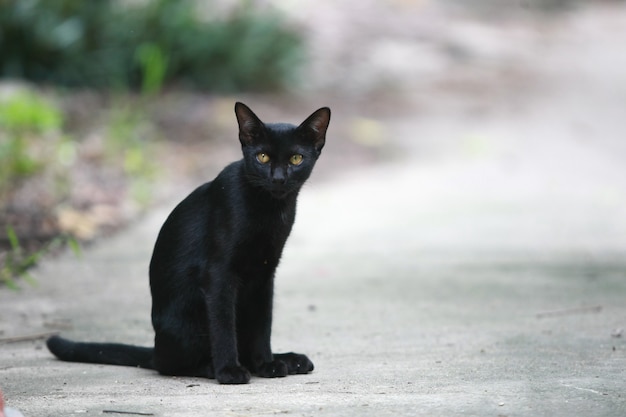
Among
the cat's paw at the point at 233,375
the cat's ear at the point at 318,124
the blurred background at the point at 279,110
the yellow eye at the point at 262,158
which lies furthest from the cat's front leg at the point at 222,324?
the blurred background at the point at 279,110

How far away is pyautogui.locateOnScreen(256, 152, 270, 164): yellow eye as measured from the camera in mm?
3729

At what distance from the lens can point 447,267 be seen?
6.14m

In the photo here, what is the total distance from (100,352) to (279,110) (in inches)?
296

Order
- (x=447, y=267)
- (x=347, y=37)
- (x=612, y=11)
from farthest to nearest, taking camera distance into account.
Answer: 1. (x=612, y=11)
2. (x=347, y=37)
3. (x=447, y=267)

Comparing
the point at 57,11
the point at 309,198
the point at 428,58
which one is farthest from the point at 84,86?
the point at 428,58

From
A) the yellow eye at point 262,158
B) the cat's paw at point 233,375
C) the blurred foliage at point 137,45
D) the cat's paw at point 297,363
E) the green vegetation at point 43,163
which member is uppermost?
the blurred foliage at point 137,45

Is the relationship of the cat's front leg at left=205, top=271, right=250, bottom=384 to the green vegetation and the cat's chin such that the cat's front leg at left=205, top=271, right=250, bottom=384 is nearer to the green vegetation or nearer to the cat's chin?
the cat's chin

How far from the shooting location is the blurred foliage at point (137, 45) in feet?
34.5

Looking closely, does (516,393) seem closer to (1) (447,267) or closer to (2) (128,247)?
(1) (447,267)

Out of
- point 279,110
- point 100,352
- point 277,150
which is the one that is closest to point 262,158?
point 277,150

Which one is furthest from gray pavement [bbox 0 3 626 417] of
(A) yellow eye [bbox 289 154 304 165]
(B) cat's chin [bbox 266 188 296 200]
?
(A) yellow eye [bbox 289 154 304 165]

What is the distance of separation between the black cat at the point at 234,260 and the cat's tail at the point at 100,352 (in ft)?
0.26

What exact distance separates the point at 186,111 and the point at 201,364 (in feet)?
23.6

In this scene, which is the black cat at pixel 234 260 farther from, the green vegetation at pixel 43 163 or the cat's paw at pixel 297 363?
the green vegetation at pixel 43 163
